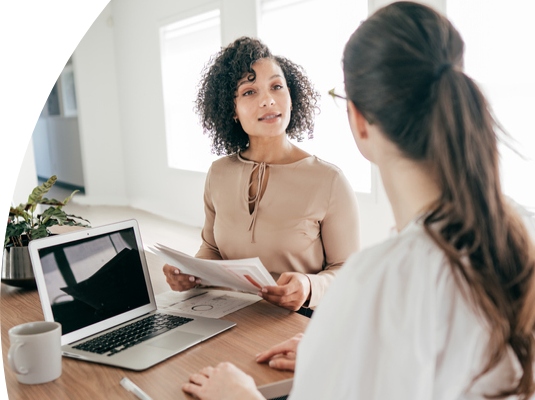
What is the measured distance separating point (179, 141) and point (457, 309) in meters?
5.55

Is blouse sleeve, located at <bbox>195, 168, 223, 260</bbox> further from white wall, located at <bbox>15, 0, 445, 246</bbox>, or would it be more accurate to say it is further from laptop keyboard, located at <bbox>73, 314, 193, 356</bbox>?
white wall, located at <bbox>15, 0, 445, 246</bbox>

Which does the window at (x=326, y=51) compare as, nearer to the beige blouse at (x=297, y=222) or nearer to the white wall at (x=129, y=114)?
the white wall at (x=129, y=114)

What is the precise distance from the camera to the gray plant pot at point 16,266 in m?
1.38

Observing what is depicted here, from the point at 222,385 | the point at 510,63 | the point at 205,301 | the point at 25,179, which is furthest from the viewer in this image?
the point at 25,179

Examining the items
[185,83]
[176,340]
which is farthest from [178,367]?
[185,83]

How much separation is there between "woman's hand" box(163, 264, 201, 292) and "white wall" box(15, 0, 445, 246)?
4.10 meters

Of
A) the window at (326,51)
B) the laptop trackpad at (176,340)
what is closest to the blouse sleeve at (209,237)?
the laptop trackpad at (176,340)

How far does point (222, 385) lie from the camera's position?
2.62 ft

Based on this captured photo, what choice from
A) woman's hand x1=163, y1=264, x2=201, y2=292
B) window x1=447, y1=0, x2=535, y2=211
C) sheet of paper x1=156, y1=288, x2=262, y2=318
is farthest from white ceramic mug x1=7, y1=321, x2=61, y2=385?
window x1=447, y1=0, x2=535, y2=211

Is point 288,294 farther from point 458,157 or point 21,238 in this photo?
point 21,238

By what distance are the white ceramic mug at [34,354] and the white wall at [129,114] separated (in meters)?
4.56

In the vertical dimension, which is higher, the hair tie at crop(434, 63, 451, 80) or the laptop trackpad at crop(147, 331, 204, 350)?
the hair tie at crop(434, 63, 451, 80)

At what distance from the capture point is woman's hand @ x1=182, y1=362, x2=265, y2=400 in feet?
2.55

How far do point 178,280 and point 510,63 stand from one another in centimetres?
248
